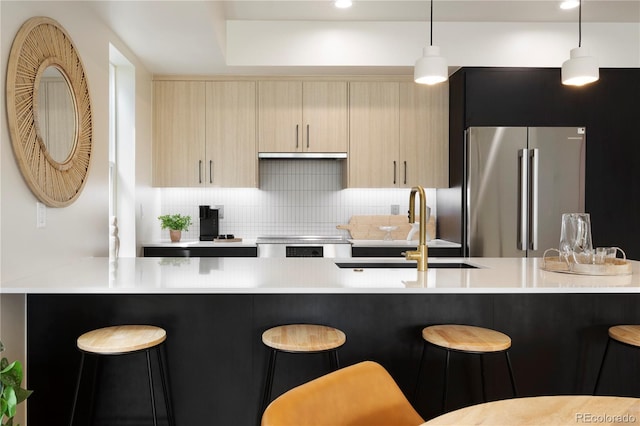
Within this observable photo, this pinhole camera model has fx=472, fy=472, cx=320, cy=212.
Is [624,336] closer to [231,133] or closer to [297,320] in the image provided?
[297,320]

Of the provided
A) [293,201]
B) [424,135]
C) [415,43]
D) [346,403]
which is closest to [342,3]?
[415,43]

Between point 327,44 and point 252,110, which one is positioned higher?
point 327,44

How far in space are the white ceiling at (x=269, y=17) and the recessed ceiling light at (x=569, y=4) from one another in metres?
0.07

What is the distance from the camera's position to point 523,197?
12.7ft

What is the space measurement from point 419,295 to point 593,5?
115 inches

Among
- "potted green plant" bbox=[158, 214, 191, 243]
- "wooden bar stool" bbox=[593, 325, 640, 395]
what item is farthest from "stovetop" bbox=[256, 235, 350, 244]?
"wooden bar stool" bbox=[593, 325, 640, 395]

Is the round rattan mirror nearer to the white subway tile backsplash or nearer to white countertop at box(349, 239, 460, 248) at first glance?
the white subway tile backsplash

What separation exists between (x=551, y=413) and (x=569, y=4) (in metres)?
3.43

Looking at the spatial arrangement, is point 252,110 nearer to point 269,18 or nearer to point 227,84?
point 227,84

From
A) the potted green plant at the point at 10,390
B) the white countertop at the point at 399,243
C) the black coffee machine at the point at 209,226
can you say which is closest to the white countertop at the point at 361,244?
the white countertop at the point at 399,243

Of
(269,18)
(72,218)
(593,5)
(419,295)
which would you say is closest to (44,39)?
(72,218)

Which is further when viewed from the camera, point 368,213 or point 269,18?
point 368,213

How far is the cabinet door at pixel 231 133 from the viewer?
4352 mm

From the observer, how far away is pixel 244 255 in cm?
416
